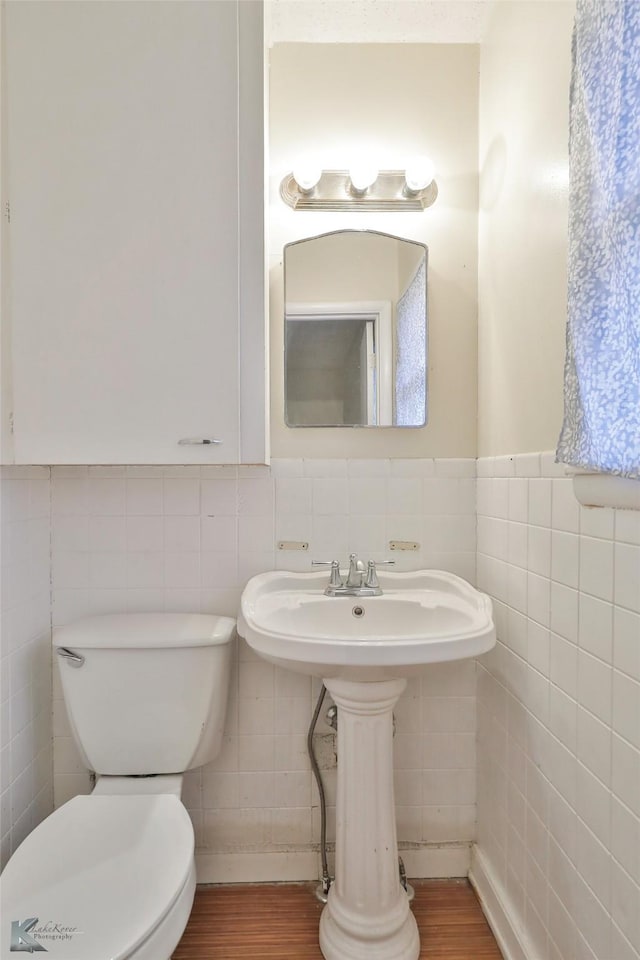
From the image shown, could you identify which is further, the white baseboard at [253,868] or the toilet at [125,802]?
the white baseboard at [253,868]

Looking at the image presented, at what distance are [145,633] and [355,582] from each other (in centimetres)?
55

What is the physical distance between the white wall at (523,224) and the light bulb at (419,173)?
0.17 metres

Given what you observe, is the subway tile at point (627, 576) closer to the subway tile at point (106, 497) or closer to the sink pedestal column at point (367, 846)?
the sink pedestal column at point (367, 846)

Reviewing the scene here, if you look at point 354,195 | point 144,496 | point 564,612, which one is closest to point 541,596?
point 564,612

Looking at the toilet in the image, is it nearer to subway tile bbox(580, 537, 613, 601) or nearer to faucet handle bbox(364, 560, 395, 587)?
faucet handle bbox(364, 560, 395, 587)

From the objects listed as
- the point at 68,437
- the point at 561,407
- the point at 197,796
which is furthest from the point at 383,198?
the point at 197,796

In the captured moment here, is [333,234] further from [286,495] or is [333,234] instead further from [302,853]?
[302,853]

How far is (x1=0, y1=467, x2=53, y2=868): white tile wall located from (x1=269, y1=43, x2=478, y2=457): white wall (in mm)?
665

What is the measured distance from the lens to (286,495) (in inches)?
59.9

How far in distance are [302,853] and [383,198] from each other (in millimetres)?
1866

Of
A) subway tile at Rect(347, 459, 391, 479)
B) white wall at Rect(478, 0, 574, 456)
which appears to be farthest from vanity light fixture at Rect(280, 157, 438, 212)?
subway tile at Rect(347, 459, 391, 479)
